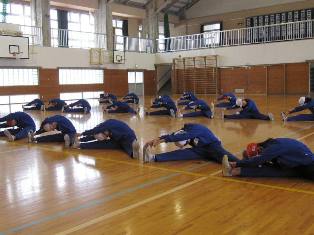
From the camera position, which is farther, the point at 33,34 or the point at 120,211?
the point at 33,34

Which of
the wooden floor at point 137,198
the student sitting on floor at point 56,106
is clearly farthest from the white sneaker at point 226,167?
the student sitting on floor at point 56,106

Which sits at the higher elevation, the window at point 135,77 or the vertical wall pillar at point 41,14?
the vertical wall pillar at point 41,14

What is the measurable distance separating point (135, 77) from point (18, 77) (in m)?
9.78

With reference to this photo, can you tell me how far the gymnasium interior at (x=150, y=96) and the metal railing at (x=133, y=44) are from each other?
0.08 m

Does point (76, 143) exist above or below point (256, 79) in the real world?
below

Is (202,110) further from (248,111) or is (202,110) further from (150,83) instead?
(150,83)

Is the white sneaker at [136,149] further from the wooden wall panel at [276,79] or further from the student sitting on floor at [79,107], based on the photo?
the wooden wall panel at [276,79]

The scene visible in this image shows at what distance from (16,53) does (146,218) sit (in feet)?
61.0

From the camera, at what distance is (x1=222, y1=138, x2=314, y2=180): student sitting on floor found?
4523mm

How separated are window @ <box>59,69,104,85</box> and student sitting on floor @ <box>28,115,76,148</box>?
16.3 meters

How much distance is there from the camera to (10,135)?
8203 mm

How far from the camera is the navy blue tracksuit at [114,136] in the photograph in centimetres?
648

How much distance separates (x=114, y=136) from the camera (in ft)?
22.0

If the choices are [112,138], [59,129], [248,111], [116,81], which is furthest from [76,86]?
[112,138]
